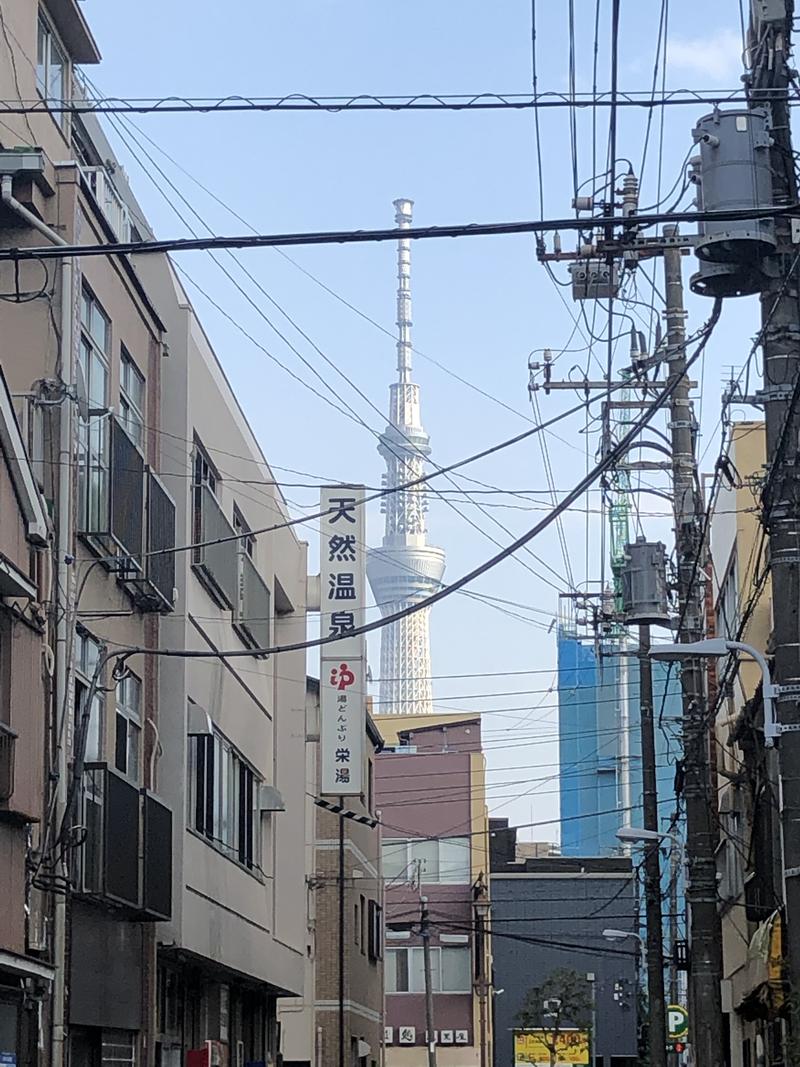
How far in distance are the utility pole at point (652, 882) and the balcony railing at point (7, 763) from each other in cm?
1948

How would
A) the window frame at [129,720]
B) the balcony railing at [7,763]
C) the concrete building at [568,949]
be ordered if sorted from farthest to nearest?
the concrete building at [568,949]
the window frame at [129,720]
the balcony railing at [7,763]

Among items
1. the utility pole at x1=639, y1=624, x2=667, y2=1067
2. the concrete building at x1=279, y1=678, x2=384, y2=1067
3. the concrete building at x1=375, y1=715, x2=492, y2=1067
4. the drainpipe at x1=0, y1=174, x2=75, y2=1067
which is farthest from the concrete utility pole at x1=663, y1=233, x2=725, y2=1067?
the concrete building at x1=375, y1=715, x2=492, y2=1067

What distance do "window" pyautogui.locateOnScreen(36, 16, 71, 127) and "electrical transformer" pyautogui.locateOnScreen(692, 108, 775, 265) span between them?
888 centimetres

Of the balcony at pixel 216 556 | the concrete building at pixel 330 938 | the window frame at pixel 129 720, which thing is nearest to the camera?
the window frame at pixel 129 720

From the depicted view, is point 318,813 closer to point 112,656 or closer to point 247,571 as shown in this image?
point 247,571

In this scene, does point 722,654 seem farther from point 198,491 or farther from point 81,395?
point 198,491

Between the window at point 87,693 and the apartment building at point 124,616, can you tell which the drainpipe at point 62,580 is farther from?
the window at point 87,693

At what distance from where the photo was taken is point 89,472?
1850 centimetres

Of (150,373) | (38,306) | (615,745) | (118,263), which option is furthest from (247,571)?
(615,745)

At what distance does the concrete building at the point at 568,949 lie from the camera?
7712 cm

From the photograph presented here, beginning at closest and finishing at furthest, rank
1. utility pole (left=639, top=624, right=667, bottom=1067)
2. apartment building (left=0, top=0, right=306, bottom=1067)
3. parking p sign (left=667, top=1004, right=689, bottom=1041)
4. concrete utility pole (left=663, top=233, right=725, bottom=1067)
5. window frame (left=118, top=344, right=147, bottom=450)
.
Result: apartment building (left=0, top=0, right=306, bottom=1067) → window frame (left=118, top=344, right=147, bottom=450) → concrete utility pole (left=663, top=233, right=725, bottom=1067) → utility pole (left=639, top=624, right=667, bottom=1067) → parking p sign (left=667, top=1004, right=689, bottom=1041)

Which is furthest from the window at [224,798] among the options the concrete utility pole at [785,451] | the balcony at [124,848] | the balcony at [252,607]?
the concrete utility pole at [785,451]

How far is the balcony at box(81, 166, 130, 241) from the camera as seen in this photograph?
20438mm

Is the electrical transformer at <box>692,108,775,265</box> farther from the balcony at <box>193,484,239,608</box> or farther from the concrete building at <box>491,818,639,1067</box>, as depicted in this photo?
the concrete building at <box>491,818,639,1067</box>
